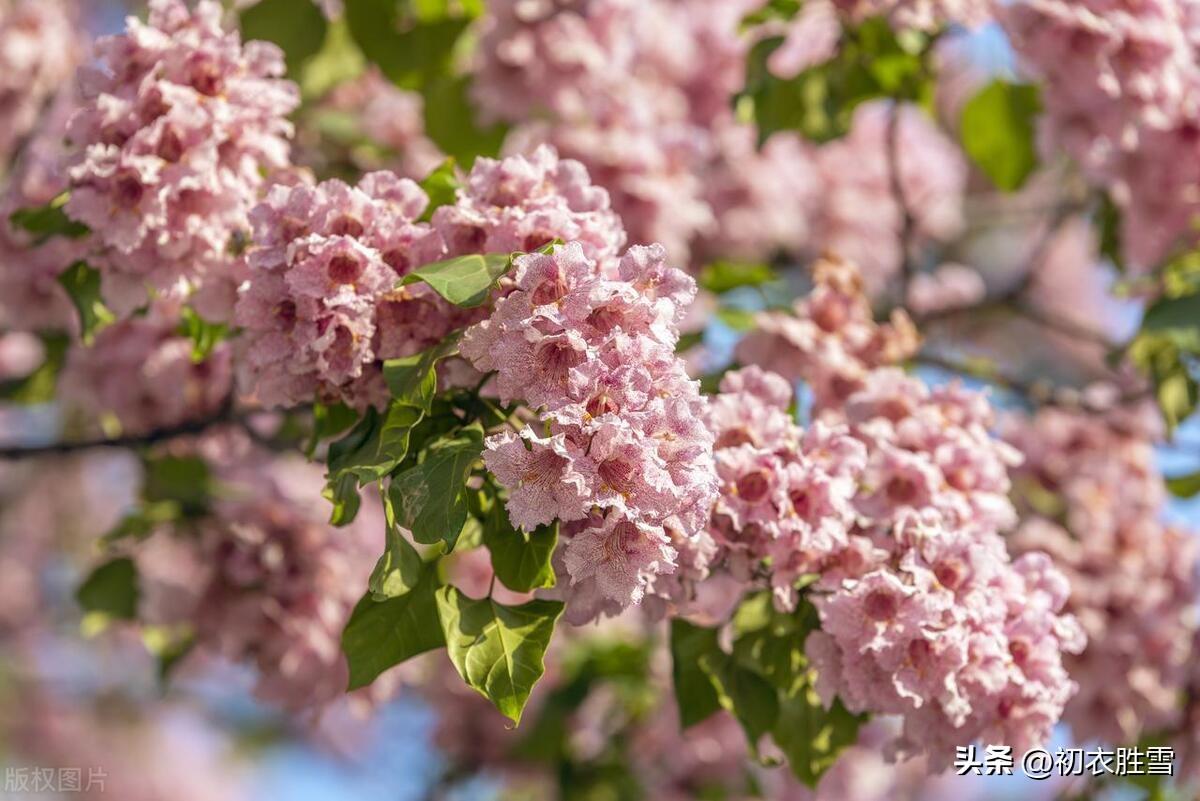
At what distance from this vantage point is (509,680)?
75.5 inches

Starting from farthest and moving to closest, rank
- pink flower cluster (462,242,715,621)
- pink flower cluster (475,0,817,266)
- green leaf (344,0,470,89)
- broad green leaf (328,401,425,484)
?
pink flower cluster (475,0,817,266) < green leaf (344,0,470,89) < broad green leaf (328,401,425,484) < pink flower cluster (462,242,715,621)

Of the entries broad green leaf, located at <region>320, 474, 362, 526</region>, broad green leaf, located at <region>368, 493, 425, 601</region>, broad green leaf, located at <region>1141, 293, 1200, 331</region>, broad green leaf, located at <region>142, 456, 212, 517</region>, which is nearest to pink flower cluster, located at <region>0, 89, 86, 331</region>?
broad green leaf, located at <region>142, 456, 212, 517</region>

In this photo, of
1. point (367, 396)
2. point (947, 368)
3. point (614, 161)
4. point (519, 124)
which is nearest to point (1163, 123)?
point (947, 368)

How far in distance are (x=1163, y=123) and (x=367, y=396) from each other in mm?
2055

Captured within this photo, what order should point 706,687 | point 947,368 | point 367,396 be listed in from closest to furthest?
point 367,396, point 706,687, point 947,368

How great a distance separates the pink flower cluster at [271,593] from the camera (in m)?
3.13

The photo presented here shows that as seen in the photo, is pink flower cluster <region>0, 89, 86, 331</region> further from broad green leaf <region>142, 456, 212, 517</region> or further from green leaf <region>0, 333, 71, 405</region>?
broad green leaf <region>142, 456, 212, 517</region>

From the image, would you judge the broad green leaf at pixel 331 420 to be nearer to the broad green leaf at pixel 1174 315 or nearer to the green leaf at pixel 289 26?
the green leaf at pixel 289 26

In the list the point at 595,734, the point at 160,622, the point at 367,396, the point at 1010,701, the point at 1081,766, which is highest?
the point at 367,396

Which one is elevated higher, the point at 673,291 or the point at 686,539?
the point at 673,291

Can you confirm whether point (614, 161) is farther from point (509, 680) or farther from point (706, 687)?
point (509, 680)

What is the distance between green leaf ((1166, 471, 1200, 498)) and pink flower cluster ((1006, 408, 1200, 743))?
9cm

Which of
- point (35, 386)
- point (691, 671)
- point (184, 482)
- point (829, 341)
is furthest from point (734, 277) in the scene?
point (35, 386)

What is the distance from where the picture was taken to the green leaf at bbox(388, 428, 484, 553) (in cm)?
182
